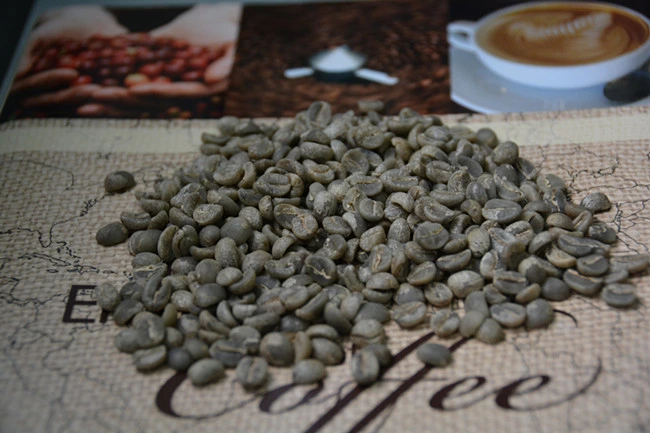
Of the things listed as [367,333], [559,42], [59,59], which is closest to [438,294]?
[367,333]

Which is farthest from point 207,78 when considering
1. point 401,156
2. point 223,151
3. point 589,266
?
point 589,266

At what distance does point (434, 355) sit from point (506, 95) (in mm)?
874

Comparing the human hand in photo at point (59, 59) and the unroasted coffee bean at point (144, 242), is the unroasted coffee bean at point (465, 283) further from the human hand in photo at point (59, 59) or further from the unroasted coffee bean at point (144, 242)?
the human hand in photo at point (59, 59)

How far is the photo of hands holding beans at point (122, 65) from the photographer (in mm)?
1736

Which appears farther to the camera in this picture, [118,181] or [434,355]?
[118,181]

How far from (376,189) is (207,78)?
2.38ft

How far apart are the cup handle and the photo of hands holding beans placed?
23.7 inches

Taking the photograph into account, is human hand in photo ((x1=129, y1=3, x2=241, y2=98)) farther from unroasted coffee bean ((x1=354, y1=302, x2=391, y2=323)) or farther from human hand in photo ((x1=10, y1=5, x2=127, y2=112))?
unroasted coffee bean ((x1=354, y1=302, x2=391, y2=323))

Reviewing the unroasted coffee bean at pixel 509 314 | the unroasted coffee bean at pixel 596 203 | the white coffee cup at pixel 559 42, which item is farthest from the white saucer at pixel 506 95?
the unroasted coffee bean at pixel 509 314

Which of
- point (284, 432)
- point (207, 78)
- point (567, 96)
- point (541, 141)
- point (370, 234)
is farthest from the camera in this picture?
point (207, 78)

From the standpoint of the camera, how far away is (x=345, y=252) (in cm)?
125

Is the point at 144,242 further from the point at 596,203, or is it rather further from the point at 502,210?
the point at 596,203

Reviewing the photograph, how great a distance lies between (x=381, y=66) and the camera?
185 cm

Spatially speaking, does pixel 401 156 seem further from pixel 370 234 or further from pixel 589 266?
pixel 589 266
